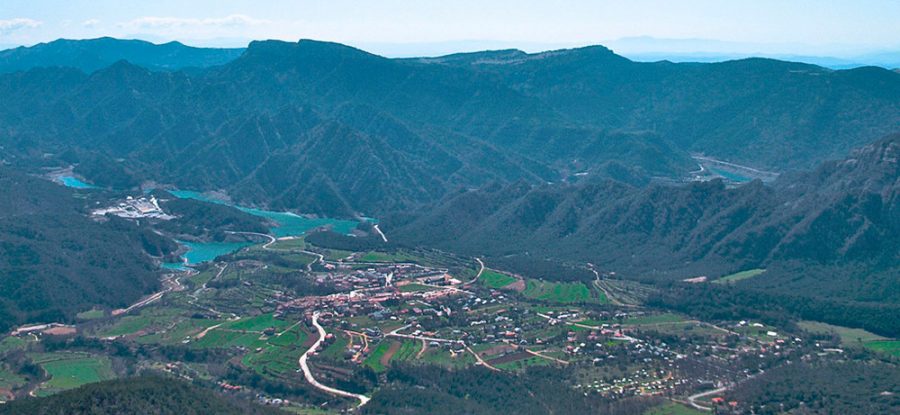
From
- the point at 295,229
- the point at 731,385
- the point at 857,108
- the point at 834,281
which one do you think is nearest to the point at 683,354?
the point at 731,385

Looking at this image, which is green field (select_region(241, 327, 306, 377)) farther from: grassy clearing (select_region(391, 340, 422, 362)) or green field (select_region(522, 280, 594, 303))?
green field (select_region(522, 280, 594, 303))

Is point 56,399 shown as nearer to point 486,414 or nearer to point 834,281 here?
point 486,414

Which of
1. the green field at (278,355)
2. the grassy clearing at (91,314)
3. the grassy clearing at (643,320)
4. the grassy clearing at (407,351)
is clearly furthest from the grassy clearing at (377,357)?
the grassy clearing at (91,314)

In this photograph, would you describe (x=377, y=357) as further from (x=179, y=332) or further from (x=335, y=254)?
(x=335, y=254)

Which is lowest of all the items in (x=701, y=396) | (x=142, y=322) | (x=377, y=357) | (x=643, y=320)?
(x=142, y=322)

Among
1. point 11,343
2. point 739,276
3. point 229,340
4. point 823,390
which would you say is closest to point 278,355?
point 229,340
